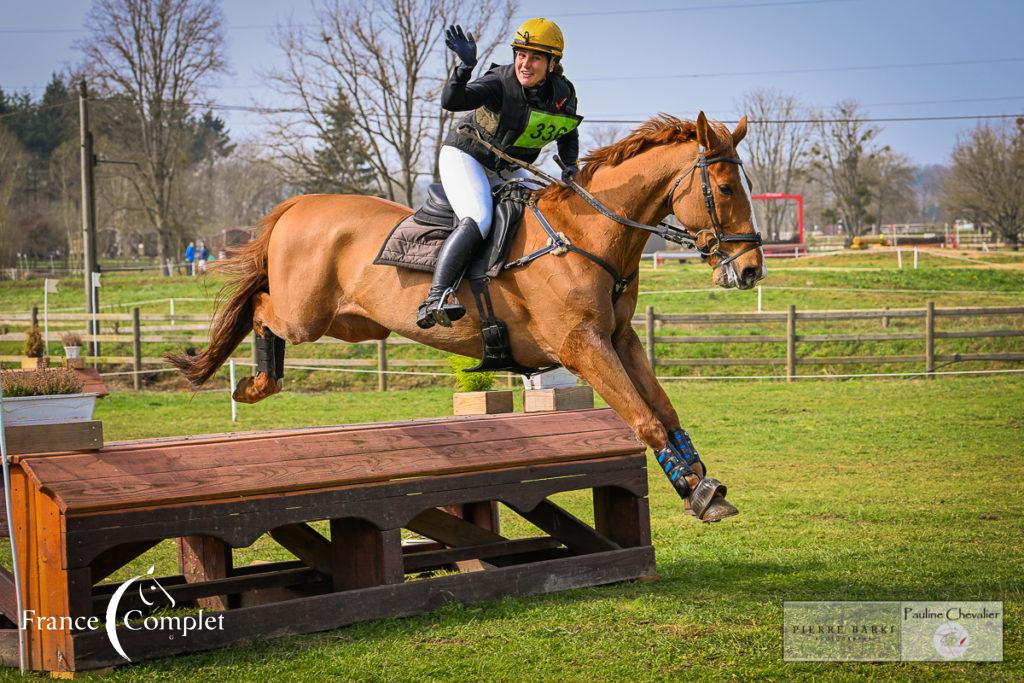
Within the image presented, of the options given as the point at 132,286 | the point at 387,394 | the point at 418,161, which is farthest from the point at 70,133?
the point at 387,394

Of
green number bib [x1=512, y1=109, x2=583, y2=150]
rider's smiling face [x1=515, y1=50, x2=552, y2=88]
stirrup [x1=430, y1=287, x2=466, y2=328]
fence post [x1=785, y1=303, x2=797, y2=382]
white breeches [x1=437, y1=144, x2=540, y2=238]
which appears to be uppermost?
rider's smiling face [x1=515, y1=50, x2=552, y2=88]

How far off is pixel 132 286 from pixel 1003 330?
2586 centimetres

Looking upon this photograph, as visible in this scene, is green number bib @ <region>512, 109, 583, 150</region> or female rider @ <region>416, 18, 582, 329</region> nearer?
female rider @ <region>416, 18, 582, 329</region>

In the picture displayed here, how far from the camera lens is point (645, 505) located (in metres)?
5.92

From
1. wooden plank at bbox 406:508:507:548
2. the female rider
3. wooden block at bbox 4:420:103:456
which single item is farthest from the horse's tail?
wooden block at bbox 4:420:103:456

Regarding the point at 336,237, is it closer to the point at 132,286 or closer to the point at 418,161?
the point at 418,161

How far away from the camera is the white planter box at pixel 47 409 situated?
14.2 feet

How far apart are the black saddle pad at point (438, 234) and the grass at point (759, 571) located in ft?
5.75

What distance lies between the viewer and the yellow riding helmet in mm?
5062

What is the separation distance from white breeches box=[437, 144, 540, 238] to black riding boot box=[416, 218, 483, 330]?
0.08 meters

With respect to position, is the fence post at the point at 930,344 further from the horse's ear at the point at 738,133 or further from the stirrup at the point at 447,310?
the stirrup at the point at 447,310

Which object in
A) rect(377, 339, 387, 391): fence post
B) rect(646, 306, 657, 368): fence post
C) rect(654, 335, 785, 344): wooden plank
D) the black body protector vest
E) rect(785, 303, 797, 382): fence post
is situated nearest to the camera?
the black body protector vest

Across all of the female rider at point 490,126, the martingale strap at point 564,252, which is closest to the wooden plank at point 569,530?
the martingale strap at point 564,252

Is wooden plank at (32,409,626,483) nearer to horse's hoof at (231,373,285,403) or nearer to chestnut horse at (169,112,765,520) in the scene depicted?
chestnut horse at (169,112,765,520)
